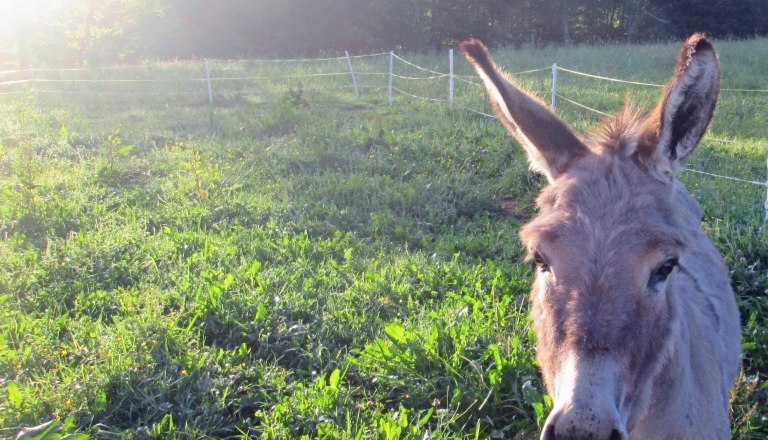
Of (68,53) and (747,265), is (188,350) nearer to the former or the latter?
(747,265)

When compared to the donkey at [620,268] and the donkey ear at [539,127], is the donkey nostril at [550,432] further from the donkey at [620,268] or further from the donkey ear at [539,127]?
the donkey ear at [539,127]

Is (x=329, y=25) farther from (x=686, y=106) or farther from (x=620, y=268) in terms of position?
(x=620, y=268)

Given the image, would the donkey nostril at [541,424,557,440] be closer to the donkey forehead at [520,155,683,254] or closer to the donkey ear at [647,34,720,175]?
the donkey forehead at [520,155,683,254]

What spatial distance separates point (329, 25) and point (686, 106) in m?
37.3

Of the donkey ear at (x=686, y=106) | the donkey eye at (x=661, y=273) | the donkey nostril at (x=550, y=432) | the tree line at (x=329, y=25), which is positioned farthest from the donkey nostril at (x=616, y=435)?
the tree line at (x=329, y=25)

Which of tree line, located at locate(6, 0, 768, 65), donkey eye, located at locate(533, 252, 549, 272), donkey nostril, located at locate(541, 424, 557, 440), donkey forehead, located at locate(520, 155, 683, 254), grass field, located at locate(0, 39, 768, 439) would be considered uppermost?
tree line, located at locate(6, 0, 768, 65)

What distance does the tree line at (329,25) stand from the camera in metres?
31.2

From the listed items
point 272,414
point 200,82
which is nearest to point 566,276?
point 272,414

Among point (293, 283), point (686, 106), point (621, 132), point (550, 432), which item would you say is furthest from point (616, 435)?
point (293, 283)

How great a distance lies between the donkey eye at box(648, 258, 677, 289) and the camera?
2254mm

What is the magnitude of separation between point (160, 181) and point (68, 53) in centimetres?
2761

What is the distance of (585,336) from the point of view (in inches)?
80.0

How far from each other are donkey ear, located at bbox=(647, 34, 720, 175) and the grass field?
5.58 feet

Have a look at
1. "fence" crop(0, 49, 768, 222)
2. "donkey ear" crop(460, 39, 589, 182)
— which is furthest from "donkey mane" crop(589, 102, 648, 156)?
"fence" crop(0, 49, 768, 222)
